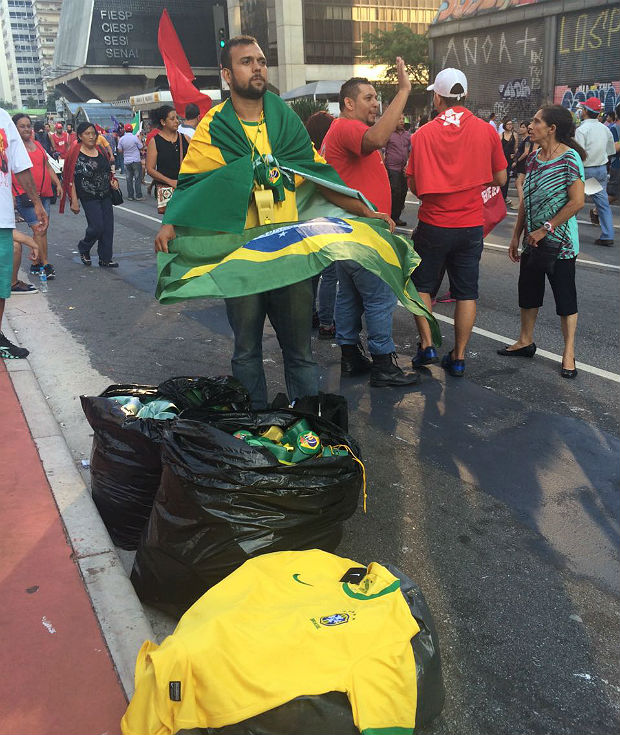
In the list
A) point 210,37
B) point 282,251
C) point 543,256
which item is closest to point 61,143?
point 543,256

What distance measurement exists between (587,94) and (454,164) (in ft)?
74.7

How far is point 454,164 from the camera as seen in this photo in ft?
16.4

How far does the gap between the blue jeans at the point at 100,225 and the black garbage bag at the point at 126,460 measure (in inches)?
268

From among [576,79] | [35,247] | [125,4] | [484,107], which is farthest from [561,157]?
[125,4]

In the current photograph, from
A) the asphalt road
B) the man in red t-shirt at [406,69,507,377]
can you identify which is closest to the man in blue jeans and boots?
the asphalt road

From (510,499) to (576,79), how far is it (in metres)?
25.7

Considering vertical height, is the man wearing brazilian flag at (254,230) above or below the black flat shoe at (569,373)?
above

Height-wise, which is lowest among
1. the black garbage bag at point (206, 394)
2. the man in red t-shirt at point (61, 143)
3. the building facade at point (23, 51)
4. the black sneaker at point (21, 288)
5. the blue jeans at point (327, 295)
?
the black sneaker at point (21, 288)

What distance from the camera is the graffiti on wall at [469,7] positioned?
2775cm

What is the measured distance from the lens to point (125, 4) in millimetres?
89000

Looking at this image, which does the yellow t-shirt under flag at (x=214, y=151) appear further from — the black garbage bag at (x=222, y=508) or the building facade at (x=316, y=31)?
the building facade at (x=316, y=31)

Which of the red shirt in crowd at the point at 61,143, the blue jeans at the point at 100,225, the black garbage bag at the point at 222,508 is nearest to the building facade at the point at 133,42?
the red shirt in crowd at the point at 61,143

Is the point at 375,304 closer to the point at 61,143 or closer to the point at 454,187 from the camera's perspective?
the point at 454,187

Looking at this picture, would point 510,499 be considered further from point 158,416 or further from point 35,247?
point 35,247
